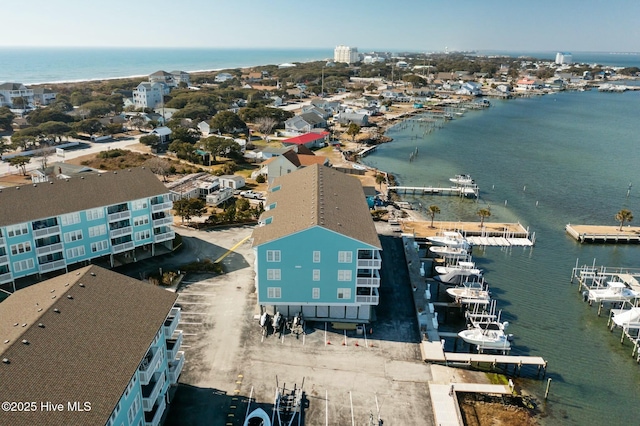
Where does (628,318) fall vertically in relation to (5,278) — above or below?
below

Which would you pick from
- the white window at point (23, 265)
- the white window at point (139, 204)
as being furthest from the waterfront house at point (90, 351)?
the white window at point (139, 204)

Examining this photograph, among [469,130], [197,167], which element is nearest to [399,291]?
[197,167]

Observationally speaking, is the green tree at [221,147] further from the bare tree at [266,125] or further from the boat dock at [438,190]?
the boat dock at [438,190]

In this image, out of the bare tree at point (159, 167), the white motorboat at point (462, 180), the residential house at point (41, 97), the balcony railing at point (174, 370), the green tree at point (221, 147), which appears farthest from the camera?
the residential house at point (41, 97)

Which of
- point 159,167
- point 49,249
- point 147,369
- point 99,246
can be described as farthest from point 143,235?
point 159,167

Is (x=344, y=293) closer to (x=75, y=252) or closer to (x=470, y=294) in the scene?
(x=470, y=294)

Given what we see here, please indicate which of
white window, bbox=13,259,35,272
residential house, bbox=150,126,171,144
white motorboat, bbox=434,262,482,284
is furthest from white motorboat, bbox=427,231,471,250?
residential house, bbox=150,126,171,144
